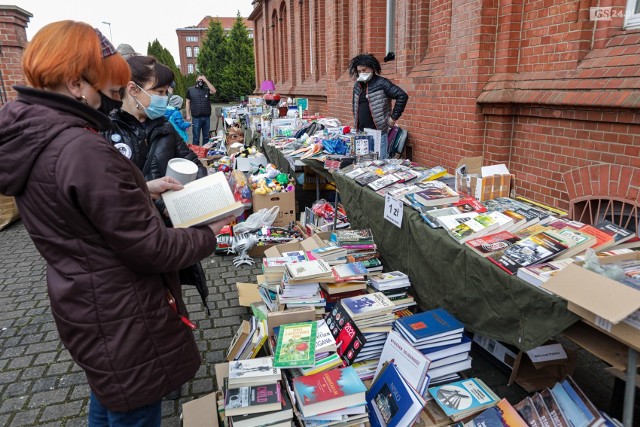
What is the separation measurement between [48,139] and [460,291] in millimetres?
2124

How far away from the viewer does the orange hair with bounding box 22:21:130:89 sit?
1.26 meters

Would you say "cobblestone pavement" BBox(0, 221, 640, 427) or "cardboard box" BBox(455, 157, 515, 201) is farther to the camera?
"cardboard box" BBox(455, 157, 515, 201)

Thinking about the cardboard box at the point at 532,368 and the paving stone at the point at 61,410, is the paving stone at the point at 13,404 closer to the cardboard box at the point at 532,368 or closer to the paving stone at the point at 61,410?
the paving stone at the point at 61,410

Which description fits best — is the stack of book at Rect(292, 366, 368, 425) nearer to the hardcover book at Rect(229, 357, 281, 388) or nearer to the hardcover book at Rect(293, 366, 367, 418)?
the hardcover book at Rect(293, 366, 367, 418)

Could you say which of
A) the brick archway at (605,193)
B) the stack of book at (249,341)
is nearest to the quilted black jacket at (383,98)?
the brick archway at (605,193)

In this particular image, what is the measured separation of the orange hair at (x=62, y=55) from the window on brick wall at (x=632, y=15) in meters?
3.70

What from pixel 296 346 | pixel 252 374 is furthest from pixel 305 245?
pixel 252 374

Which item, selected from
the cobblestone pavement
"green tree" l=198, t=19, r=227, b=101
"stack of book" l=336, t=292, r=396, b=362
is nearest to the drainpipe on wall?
the cobblestone pavement

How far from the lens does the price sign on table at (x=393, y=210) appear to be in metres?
3.16

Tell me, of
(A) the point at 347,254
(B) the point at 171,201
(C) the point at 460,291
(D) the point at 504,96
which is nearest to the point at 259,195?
(A) the point at 347,254

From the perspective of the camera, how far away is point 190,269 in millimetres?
2047

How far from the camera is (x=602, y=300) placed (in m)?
1.54

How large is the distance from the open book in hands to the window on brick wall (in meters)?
3.39

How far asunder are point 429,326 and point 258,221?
11.1ft
